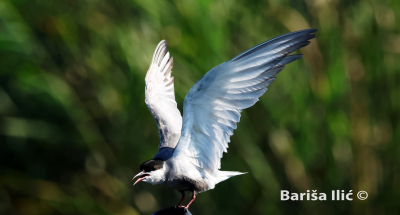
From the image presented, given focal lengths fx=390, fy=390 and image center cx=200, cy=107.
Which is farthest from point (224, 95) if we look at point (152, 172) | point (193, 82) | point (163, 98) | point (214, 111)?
point (193, 82)

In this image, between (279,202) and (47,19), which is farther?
(47,19)

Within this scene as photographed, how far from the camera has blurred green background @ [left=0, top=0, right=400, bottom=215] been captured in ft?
4.20

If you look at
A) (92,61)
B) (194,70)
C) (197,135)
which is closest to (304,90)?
(194,70)

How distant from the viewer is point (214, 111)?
2.61 feet

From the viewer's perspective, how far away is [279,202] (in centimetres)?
130

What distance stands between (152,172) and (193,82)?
0.60 metres

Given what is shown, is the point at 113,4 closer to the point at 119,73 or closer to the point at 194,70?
the point at 119,73

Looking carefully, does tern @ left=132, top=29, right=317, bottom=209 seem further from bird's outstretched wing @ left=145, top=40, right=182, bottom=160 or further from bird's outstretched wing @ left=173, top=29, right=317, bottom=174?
bird's outstretched wing @ left=145, top=40, right=182, bottom=160

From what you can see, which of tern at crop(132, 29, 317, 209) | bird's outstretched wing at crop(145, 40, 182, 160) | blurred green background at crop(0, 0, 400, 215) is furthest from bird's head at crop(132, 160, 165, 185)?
blurred green background at crop(0, 0, 400, 215)

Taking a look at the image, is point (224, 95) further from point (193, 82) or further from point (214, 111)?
point (193, 82)

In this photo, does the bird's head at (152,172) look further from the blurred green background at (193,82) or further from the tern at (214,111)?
the blurred green background at (193,82)

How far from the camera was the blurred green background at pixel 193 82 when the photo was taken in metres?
1.28

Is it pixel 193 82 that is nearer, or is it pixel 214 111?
pixel 214 111

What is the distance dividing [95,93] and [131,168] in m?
0.33
